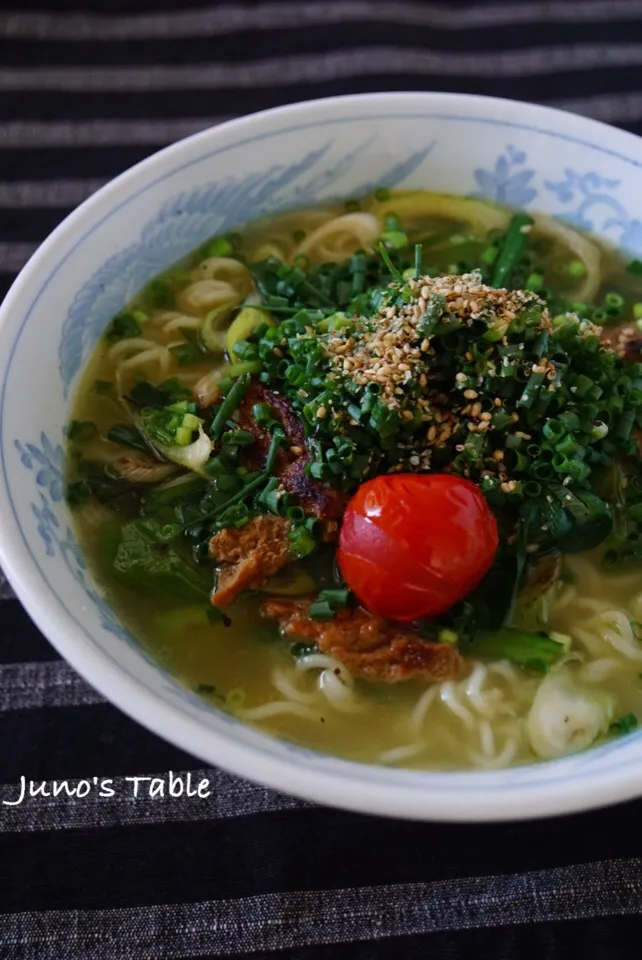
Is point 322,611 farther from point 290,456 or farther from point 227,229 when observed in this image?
point 227,229

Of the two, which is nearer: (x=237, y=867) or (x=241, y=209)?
(x=237, y=867)

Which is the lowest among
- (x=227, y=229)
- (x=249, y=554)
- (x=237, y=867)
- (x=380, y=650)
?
(x=237, y=867)

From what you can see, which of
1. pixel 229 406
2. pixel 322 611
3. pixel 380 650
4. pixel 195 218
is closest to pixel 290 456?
pixel 229 406

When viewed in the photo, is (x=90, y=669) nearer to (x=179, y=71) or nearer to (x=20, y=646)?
(x=20, y=646)

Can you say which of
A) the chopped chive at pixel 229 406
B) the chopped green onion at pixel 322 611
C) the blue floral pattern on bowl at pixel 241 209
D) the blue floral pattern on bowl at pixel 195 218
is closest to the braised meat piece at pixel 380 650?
the chopped green onion at pixel 322 611

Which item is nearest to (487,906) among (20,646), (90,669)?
(90,669)

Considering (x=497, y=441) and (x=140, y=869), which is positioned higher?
(x=497, y=441)
